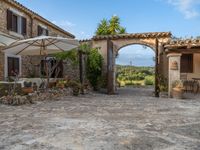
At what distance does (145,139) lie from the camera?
5117 millimetres

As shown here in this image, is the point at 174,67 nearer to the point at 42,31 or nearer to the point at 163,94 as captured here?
the point at 163,94

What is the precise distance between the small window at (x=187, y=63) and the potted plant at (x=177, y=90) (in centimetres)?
344

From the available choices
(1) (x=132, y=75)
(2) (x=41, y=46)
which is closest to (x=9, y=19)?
(2) (x=41, y=46)

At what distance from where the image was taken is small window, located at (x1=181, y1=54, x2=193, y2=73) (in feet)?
53.5

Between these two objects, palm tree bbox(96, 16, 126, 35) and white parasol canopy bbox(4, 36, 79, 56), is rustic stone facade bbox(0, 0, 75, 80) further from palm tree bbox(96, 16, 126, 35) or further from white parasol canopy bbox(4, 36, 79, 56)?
palm tree bbox(96, 16, 126, 35)

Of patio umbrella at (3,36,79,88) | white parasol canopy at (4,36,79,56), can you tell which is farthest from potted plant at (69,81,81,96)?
white parasol canopy at (4,36,79,56)

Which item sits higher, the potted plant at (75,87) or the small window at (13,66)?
the small window at (13,66)

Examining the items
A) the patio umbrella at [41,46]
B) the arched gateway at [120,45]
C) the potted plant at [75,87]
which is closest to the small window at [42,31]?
the arched gateway at [120,45]

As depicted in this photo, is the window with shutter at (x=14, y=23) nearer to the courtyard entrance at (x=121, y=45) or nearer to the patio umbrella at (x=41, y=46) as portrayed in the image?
the patio umbrella at (x=41, y=46)

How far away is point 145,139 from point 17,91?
7.27m

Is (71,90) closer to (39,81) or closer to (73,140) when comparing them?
(39,81)

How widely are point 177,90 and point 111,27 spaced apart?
13691 mm

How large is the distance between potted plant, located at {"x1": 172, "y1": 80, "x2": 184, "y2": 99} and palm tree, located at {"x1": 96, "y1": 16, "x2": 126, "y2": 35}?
42.3 ft

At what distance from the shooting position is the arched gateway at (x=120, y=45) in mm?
15641
